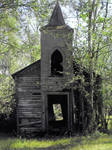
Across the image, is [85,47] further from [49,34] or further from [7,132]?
[7,132]

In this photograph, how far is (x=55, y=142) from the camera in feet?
39.3

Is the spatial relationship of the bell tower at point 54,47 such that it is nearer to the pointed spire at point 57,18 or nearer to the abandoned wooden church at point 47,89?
the abandoned wooden church at point 47,89

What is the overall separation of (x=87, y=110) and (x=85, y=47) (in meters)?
4.72

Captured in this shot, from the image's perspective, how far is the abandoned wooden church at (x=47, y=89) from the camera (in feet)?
48.5

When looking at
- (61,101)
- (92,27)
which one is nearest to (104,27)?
(92,27)

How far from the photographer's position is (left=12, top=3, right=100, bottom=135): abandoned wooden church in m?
14.8

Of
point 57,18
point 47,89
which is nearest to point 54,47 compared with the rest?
point 57,18

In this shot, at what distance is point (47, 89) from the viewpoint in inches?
592

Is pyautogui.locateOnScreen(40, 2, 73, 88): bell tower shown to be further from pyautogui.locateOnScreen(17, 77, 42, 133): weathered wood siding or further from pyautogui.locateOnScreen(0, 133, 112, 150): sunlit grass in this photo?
pyautogui.locateOnScreen(0, 133, 112, 150): sunlit grass

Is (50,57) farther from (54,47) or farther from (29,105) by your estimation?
(29,105)

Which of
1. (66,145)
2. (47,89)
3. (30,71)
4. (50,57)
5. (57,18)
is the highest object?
(57,18)

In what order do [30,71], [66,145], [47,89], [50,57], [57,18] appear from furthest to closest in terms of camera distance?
1. [57,18]
2. [50,57]
3. [30,71]
4. [47,89]
5. [66,145]

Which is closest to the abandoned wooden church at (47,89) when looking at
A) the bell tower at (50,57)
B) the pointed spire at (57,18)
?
the bell tower at (50,57)

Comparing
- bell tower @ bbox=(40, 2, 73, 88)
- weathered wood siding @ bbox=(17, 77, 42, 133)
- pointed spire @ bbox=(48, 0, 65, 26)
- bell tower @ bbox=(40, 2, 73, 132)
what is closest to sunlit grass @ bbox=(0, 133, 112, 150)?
weathered wood siding @ bbox=(17, 77, 42, 133)
